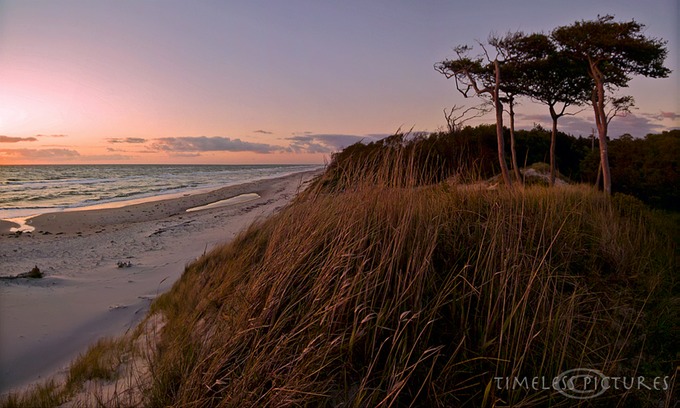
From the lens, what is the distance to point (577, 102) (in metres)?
15.3

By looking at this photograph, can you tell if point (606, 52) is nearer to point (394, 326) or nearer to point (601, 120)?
point (601, 120)

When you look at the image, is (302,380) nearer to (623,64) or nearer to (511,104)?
(623,64)

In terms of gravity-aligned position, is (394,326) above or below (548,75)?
below

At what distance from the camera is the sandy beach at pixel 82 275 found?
4.40 metres

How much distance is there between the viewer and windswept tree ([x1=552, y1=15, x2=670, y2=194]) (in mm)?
11523

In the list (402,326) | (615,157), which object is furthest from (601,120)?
(402,326)

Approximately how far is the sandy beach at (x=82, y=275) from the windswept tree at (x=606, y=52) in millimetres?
11049

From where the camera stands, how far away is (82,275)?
24.5 feet

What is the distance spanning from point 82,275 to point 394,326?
7690 mm

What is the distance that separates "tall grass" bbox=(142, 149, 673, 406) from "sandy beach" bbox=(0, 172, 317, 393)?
2.09 meters

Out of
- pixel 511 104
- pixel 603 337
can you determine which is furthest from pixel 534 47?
pixel 603 337

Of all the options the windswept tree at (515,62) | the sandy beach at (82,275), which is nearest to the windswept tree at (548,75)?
the windswept tree at (515,62)

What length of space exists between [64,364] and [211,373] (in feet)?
9.63

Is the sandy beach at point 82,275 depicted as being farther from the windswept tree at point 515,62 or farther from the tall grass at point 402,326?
the windswept tree at point 515,62
